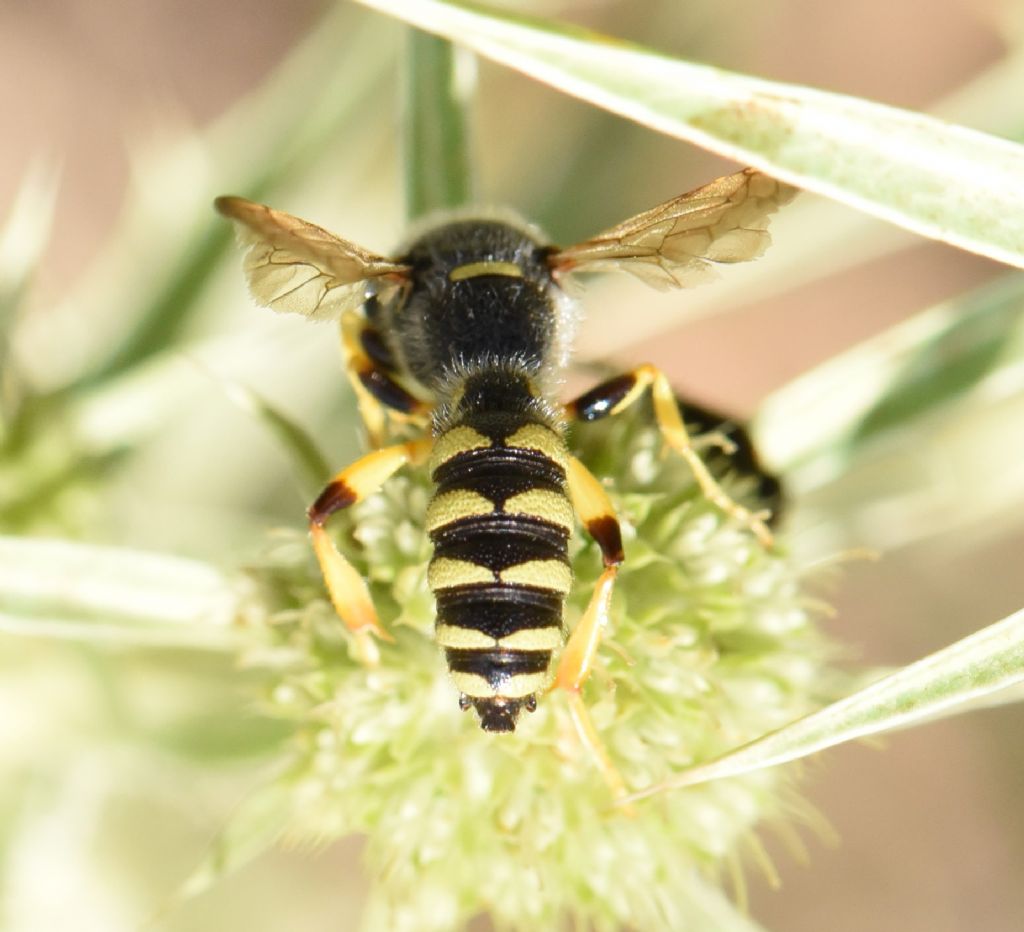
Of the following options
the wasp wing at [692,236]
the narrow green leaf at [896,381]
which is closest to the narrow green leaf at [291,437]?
the wasp wing at [692,236]

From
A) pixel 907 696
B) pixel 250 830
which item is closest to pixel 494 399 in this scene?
pixel 907 696

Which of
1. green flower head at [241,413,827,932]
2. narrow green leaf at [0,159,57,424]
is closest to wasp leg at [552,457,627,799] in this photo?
green flower head at [241,413,827,932]

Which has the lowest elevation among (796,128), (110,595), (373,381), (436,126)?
(796,128)

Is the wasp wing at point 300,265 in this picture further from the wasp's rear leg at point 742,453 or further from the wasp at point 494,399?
the wasp's rear leg at point 742,453

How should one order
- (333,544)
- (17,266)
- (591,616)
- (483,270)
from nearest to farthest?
(591,616) < (333,544) < (483,270) < (17,266)

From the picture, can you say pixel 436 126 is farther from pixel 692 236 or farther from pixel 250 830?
pixel 250 830
